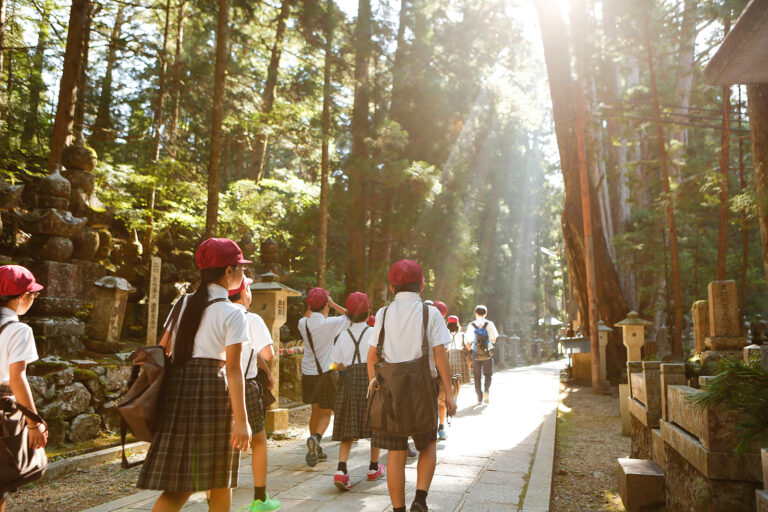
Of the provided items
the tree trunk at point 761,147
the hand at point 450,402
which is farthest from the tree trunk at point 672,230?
the hand at point 450,402

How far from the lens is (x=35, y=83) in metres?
15.7

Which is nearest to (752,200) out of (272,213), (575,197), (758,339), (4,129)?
(575,197)

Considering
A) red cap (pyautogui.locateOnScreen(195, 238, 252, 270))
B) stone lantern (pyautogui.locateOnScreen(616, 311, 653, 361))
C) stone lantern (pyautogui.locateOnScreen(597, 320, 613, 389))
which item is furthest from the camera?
stone lantern (pyautogui.locateOnScreen(597, 320, 613, 389))

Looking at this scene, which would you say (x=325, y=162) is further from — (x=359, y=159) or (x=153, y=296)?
(x=153, y=296)

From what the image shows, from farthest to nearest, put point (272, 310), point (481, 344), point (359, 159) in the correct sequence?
point (359, 159) < point (481, 344) < point (272, 310)

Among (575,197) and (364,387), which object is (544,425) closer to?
(364,387)

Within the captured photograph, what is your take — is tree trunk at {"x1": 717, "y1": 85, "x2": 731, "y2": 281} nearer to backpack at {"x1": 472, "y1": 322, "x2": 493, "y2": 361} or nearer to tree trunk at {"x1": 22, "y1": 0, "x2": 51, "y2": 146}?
backpack at {"x1": 472, "y1": 322, "x2": 493, "y2": 361}

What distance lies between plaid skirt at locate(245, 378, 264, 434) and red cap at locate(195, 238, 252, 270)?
144cm

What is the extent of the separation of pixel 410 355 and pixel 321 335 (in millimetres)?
2384

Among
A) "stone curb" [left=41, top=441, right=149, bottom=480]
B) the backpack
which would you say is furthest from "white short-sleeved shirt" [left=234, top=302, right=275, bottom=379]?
the backpack

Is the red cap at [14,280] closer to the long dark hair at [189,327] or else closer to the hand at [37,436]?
the hand at [37,436]

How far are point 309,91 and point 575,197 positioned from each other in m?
8.41

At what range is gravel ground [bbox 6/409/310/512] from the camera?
486 centimetres

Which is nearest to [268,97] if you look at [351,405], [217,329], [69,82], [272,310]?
[69,82]
